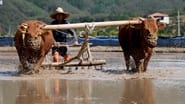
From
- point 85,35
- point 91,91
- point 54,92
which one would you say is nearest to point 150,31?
point 85,35

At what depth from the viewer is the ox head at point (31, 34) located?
1468cm

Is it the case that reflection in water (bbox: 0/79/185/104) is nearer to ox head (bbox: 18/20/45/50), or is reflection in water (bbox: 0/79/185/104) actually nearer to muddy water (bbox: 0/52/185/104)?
muddy water (bbox: 0/52/185/104)

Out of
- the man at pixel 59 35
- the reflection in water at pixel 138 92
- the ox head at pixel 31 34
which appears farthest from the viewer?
the man at pixel 59 35

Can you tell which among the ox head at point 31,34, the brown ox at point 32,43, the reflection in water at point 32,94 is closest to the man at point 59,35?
the brown ox at point 32,43

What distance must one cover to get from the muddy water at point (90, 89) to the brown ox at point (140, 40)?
668mm

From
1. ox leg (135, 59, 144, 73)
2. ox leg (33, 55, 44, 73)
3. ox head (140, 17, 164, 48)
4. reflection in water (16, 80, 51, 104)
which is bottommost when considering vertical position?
ox leg (135, 59, 144, 73)

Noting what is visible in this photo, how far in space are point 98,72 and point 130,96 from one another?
525 centimetres

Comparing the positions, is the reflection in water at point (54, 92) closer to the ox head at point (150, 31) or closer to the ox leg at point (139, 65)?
the ox head at point (150, 31)

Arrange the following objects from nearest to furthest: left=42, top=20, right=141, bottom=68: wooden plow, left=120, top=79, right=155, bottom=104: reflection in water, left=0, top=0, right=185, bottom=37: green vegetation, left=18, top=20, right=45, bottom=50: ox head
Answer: left=120, top=79, right=155, bottom=104: reflection in water < left=18, top=20, right=45, bottom=50: ox head < left=42, top=20, right=141, bottom=68: wooden plow < left=0, top=0, right=185, bottom=37: green vegetation

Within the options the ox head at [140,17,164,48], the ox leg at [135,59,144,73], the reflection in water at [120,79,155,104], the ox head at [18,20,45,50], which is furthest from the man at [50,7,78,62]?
the reflection in water at [120,79,155,104]

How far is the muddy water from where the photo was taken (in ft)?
33.8

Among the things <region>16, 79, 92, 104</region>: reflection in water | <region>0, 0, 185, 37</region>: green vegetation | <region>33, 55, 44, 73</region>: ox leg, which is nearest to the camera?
<region>16, 79, 92, 104</region>: reflection in water

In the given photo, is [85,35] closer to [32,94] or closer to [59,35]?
[59,35]

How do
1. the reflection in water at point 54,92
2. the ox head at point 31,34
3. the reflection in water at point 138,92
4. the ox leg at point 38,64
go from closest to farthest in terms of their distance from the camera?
the reflection in water at point 138,92
the reflection in water at point 54,92
the ox head at point 31,34
the ox leg at point 38,64
